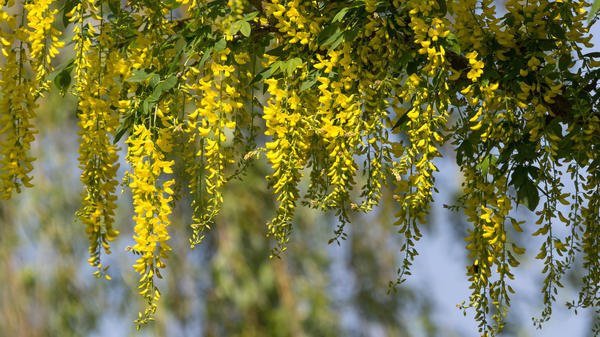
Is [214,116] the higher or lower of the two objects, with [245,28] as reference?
lower

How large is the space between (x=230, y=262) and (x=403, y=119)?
141 inches

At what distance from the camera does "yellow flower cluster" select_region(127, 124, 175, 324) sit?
2203 mm

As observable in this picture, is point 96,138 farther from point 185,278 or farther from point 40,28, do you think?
point 185,278

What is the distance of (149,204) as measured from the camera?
2.21m

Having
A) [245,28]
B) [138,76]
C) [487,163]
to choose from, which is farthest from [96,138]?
[487,163]

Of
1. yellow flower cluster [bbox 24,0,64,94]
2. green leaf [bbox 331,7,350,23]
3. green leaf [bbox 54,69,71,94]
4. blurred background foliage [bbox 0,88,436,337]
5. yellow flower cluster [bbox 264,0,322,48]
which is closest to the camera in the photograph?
green leaf [bbox 331,7,350,23]

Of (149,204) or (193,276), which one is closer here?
(149,204)

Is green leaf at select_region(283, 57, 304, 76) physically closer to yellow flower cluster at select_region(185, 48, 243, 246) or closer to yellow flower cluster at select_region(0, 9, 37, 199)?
yellow flower cluster at select_region(185, 48, 243, 246)

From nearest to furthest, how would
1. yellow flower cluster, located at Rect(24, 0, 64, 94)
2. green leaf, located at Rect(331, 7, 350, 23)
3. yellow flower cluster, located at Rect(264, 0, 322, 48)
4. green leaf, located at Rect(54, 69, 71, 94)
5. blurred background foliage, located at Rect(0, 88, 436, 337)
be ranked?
green leaf, located at Rect(331, 7, 350, 23), yellow flower cluster, located at Rect(264, 0, 322, 48), yellow flower cluster, located at Rect(24, 0, 64, 94), green leaf, located at Rect(54, 69, 71, 94), blurred background foliage, located at Rect(0, 88, 436, 337)

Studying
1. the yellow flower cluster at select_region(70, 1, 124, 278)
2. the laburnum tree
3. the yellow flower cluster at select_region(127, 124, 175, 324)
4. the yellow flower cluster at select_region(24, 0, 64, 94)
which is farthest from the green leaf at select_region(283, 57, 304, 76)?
the yellow flower cluster at select_region(24, 0, 64, 94)

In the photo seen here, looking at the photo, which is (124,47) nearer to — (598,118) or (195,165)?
(195,165)

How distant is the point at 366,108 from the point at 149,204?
0.51m

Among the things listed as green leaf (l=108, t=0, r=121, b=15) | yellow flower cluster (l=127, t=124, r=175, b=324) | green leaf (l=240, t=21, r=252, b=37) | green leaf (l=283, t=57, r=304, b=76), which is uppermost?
green leaf (l=108, t=0, r=121, b=15)

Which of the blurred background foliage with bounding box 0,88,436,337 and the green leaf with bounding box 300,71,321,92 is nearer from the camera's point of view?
the green leaf with bounding box 300,71,321,92
